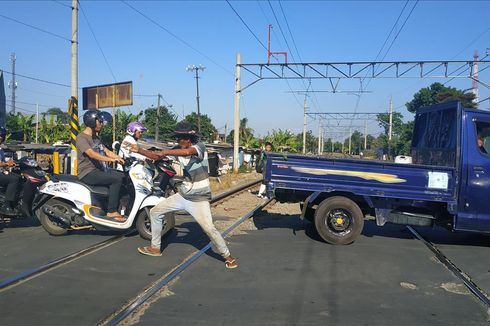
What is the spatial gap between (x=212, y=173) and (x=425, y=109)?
17.6 metres

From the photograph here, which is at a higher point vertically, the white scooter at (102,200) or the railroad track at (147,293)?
the white scooter at (102,200)

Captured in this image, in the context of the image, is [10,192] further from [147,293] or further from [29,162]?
[147,293]

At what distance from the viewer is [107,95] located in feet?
80.4

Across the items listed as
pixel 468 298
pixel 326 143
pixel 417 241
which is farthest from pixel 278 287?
pixel 326 143

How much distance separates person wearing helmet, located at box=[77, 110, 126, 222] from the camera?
7234mm

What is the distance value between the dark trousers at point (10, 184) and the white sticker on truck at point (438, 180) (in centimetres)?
688

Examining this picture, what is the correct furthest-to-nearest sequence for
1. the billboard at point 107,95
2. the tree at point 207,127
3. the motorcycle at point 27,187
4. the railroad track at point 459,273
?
the tree at point 207,127
the billboard at point 107,95
the motorcycle at point 27,187
the railroad track at point 459,273

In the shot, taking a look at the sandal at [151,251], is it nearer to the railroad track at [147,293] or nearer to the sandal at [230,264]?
the railroad track at [147,293]

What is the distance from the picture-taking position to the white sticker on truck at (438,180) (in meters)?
7.25

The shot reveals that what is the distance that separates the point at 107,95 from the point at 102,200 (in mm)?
18143

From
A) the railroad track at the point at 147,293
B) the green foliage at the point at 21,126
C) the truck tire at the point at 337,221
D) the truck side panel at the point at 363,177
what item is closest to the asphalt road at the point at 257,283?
the railroad track at the point at 147,293

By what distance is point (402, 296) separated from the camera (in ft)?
16.6

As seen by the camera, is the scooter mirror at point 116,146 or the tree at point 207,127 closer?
the scooter mirror at point 116,146

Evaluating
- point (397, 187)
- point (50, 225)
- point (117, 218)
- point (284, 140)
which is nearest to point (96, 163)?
point (117, 218)
